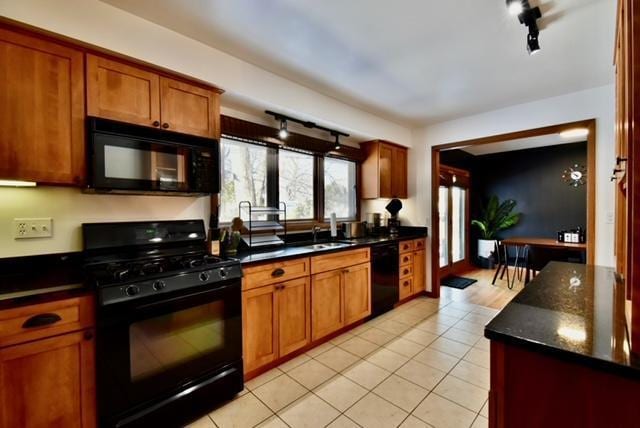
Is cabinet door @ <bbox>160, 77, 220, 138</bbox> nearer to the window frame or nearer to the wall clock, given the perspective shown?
the window frame

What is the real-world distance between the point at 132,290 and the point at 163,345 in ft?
1.29

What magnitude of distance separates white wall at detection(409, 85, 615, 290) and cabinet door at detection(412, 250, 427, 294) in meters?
0.48

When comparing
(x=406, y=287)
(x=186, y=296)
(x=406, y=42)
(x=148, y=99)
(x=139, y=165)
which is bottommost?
(x=406, y=287)

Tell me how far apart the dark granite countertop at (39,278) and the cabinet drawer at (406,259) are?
3199 millimetres

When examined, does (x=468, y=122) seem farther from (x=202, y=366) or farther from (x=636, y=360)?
(x=202, y=366)

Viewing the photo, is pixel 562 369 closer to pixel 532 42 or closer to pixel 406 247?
pixel 532 42

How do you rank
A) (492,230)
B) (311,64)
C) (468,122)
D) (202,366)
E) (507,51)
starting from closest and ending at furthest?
(202,366), (507,51), (311,64), (468,122), (492,230)

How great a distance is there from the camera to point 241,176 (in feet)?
9.11

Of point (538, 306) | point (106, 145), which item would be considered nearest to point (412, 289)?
point (538, 306)

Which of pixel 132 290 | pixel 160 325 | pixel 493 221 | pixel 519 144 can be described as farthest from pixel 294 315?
pixel 519 144

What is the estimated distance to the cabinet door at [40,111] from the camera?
144cm

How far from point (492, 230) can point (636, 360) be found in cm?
600

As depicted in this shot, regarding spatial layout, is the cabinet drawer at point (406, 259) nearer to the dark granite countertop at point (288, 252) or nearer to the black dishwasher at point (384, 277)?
the black dishwasher at point (384, 277)

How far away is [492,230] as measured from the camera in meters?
6.02
